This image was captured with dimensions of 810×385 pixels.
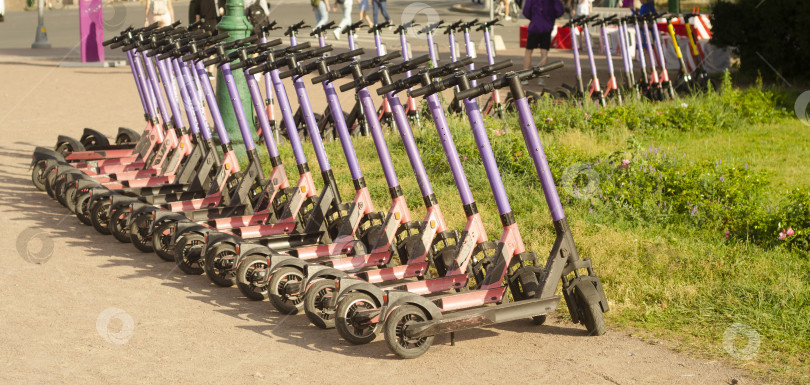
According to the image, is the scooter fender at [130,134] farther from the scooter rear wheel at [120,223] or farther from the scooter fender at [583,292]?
the scooter fender at [583,292]

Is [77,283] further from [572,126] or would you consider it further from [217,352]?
[572,126]

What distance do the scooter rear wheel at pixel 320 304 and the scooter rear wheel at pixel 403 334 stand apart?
468mm

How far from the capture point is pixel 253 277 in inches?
253

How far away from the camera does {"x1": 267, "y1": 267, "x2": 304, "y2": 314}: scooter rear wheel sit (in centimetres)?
617

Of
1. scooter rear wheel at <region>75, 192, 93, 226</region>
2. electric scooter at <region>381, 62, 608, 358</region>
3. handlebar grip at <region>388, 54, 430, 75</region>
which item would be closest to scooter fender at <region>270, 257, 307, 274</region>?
electric scooter at <region>381, 62, 608, 358</region>

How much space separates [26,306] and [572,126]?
6001 mm

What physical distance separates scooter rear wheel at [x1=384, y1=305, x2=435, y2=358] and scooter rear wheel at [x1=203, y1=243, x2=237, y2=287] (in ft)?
5.09

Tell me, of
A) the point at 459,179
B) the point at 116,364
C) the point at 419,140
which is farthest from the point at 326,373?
the point at 419,140

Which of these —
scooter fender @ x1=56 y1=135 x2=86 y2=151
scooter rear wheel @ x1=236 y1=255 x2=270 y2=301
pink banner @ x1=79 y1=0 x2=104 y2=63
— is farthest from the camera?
pink banner @ x1=79 y1=0 x2=104 y2=63

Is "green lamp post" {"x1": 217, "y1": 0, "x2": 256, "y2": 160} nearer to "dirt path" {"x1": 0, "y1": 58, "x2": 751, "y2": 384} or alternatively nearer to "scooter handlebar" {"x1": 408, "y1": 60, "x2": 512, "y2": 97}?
"dirt path" {"x1": 0, "y1": 58, "x2": 751, "y2": 384}

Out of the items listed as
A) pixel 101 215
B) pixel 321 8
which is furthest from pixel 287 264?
pixel 321 8

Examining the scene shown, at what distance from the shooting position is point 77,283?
22.7 ft

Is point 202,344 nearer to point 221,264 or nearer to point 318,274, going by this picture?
point 318,274

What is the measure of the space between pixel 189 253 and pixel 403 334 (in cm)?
205
